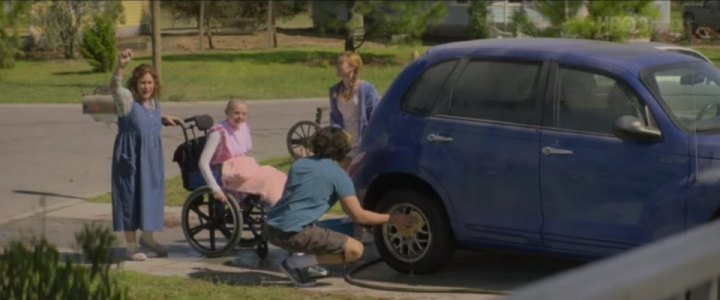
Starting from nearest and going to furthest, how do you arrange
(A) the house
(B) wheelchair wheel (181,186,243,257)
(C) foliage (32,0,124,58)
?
(B) wheelchair wheel (181,186,243,257) → (A) the house → (C) foliage (32,0,124,58)

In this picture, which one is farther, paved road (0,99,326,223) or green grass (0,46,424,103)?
green grass (0,46,424,103)

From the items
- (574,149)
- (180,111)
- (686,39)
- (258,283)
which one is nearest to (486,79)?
(574,149)

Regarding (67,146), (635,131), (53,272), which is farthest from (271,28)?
(53,272)

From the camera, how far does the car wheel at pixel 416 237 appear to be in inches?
376

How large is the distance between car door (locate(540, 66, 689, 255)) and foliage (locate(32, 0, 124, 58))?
29629mm

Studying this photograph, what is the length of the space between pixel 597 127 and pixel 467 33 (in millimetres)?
37210

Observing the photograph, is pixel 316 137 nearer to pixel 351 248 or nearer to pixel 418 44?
pixel 351 248

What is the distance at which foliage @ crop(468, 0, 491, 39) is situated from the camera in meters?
42.3

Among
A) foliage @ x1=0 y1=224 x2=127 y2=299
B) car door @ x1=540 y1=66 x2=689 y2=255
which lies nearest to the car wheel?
car door @ x1=540 y1=66 x2=689 y2=255

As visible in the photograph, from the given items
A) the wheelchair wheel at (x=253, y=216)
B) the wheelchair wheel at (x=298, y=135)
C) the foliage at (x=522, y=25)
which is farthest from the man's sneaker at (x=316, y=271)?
the foliage at (x=522, y=25)

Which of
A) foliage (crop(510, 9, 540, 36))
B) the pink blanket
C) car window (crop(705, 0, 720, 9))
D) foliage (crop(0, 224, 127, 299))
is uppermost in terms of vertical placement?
car window (crop(705, 0, 720, 9))

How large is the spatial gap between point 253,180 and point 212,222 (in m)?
0.48

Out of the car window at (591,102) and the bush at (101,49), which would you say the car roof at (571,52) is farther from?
the bush at (101,49)

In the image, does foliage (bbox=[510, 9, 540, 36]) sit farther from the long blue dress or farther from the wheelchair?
the long blue dress
